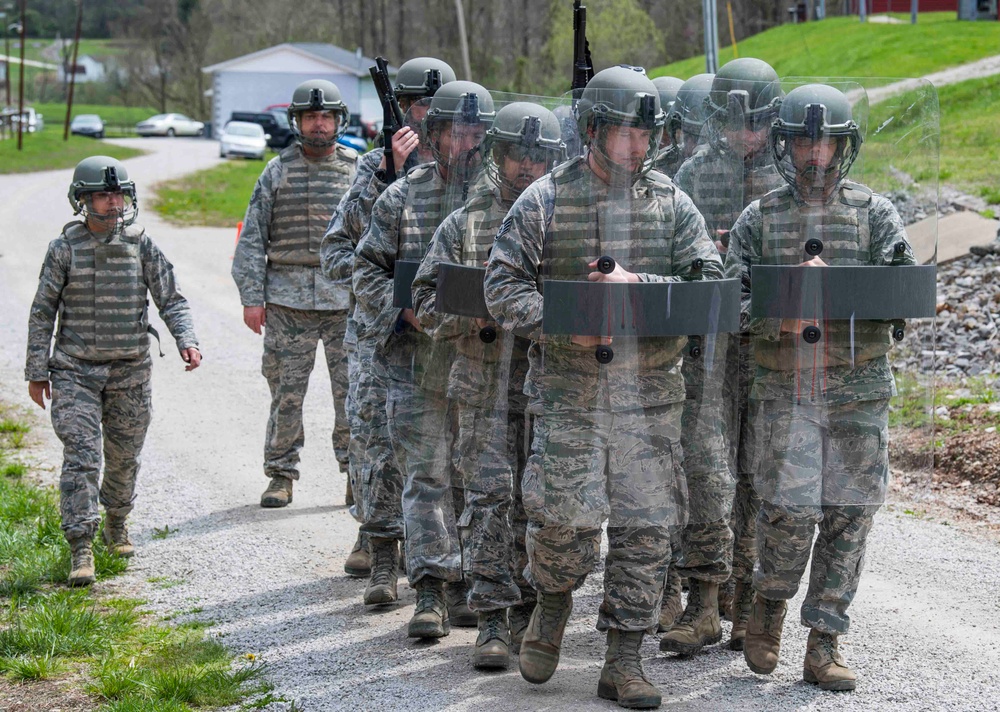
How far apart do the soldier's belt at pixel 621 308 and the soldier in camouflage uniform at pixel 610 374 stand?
0.07 meters

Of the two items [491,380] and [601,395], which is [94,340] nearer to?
[491,380]

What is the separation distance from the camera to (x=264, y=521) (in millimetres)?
7855

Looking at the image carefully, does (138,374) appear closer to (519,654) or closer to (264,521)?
(264,521)

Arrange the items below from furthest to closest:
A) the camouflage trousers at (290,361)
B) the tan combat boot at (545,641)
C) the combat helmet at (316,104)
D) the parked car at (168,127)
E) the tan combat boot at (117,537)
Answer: the parked car at (168,127) → the camouflage trousers at (290,361) → the combat helmet at (316,104) → the tan combat boot at (117,537) → the tan combat boot at (545,641)

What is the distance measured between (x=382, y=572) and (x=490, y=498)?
1.13m

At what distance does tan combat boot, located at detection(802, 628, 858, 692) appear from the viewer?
194 inches

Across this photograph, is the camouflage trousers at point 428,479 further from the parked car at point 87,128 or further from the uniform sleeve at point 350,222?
the parked car at point 87,128

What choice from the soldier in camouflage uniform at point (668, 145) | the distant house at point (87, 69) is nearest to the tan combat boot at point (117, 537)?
the soldier in camouflage uniform at point (668, 145)

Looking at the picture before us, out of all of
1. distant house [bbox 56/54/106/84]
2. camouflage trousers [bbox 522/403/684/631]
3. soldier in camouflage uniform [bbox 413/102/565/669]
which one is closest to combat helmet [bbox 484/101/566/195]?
soldier in camouflage uniform [bbox 413/102/565/669]

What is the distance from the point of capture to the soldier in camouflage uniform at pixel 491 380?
17.1 feet

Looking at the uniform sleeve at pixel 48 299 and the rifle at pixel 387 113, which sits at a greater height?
the rifle at pixel 387 113

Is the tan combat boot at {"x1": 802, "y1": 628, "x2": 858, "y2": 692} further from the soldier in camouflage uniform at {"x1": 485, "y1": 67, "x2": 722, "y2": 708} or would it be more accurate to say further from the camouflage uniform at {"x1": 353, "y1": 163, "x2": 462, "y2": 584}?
the camouflage uniform at {"x1": 353, "y1": 163, "x2": 462, "y2": 584}

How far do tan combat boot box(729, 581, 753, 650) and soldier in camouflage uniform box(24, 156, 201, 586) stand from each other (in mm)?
3033

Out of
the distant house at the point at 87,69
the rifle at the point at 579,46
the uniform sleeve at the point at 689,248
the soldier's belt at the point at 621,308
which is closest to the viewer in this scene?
the soldier's belt at the point at 621,308
